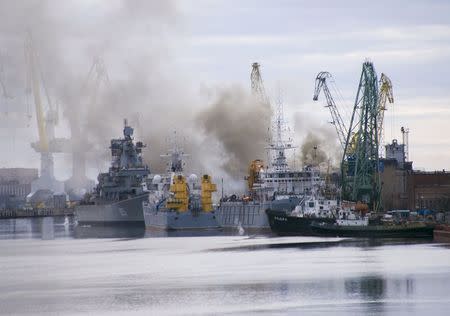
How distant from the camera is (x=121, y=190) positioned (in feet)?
596

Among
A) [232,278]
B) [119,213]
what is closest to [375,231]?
[232,278]

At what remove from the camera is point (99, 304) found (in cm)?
7212

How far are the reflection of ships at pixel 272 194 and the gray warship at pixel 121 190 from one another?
2962cm

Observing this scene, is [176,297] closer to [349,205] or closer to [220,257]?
[220,257]

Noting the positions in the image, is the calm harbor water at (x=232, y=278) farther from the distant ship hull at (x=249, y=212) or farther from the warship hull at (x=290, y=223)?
the distant ship hull at (x=249, y=212)

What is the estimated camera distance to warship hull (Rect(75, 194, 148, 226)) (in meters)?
176

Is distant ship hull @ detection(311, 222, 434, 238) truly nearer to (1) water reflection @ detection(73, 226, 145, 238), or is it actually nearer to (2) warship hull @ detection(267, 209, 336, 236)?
(2) warship hull @ detection(267, 209, 336, 236)

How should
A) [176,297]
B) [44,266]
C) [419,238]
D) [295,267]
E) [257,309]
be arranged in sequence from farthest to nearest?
[419,238] → [44,266] → [295,267] → [176,297] → [257,309]

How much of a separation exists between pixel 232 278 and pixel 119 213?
314 ft

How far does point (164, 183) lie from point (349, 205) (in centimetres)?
3566

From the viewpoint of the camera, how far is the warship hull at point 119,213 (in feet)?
579

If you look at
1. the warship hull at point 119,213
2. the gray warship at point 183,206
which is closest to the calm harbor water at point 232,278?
the gray warship at point 183,206

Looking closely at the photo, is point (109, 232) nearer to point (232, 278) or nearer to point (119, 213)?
point (119, 213)

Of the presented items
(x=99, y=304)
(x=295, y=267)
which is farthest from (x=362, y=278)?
(x=99, y=304)
